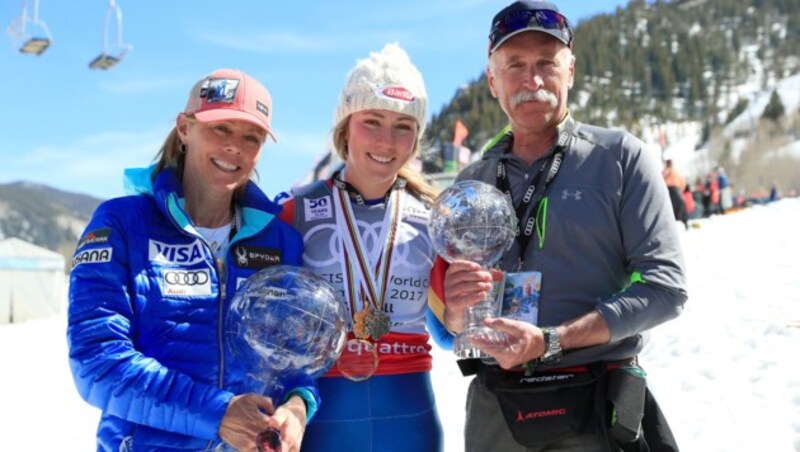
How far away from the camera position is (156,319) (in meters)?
2.62

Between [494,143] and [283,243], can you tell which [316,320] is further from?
[494,143]

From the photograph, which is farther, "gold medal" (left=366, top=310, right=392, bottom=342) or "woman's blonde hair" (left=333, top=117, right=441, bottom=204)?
"woman's blonde hair" (left=333, top=117, right=441, bottom=204)

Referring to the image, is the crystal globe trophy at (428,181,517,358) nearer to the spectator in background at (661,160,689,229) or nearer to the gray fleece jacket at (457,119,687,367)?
the gray fleece jacket at (457,119,687,367)

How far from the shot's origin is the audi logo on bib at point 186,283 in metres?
2.68

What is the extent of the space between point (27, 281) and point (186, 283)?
1497 centimetres

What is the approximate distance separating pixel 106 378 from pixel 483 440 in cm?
139

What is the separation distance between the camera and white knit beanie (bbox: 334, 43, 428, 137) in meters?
3.31

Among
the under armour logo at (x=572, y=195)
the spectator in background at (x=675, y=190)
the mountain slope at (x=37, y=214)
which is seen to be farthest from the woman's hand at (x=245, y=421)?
the mountain slope at (x=37, y=214)

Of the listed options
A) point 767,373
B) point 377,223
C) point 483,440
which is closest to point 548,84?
point 377,223

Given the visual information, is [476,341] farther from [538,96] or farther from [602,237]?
[538,96]

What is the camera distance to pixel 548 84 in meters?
3.11

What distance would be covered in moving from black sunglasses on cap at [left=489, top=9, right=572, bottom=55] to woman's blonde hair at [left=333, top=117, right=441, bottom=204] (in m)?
0.67

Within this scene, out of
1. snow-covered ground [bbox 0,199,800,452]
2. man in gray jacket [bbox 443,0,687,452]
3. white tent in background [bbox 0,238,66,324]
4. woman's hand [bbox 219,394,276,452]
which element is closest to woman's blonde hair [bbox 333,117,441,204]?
man in gray jacket [bbox 443,0,687,452]

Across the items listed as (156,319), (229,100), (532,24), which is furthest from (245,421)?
(532,24)
